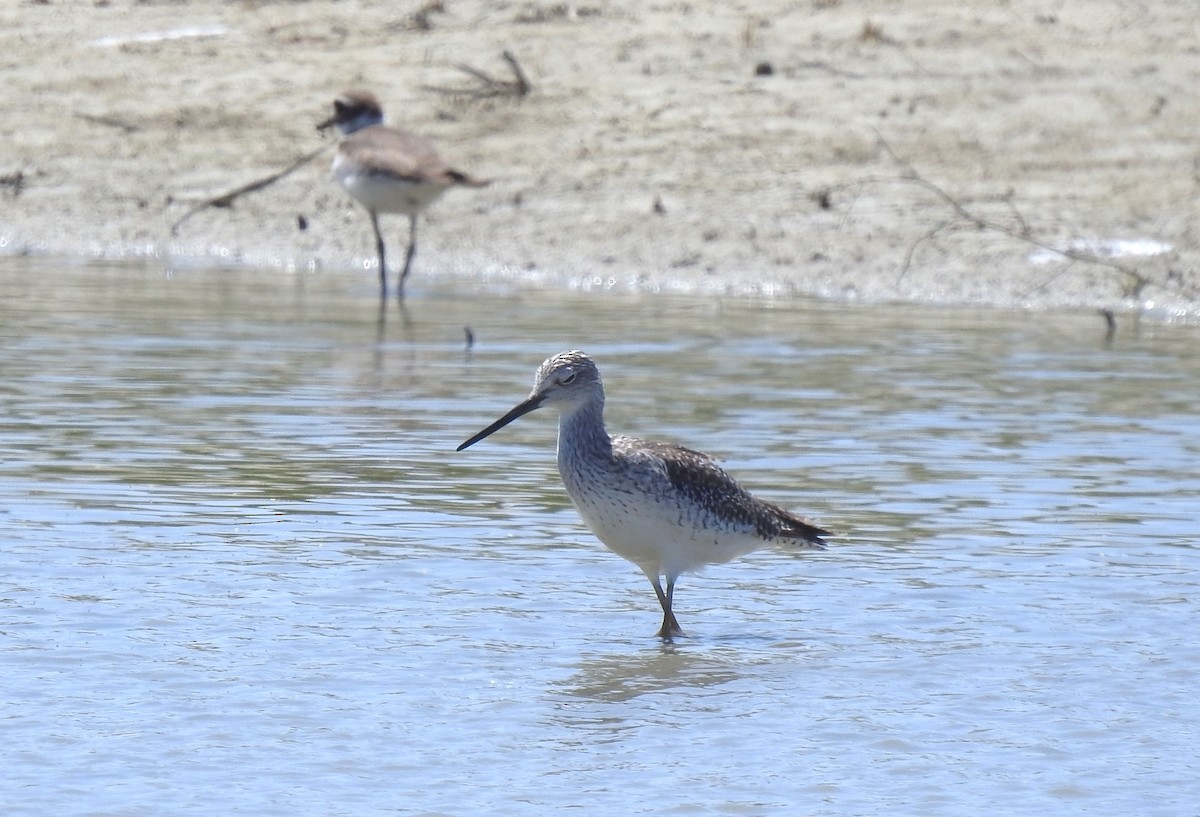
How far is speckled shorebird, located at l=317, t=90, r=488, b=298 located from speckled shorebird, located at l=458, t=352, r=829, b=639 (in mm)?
7681

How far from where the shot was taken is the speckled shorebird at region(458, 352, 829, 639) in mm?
7055

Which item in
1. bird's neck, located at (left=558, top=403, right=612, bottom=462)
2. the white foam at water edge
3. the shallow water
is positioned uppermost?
the white foam at water edge

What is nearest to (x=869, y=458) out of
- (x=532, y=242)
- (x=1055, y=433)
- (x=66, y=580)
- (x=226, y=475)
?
(x=1055, y=433)

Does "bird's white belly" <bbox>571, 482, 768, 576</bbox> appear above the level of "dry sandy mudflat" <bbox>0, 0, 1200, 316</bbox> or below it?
below

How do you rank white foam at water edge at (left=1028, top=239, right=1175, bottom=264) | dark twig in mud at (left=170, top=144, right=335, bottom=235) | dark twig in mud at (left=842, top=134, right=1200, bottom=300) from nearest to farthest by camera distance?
dark twig in mud at (left=842, top=134, right=1200, bottom=300) → white foam at water edge at (left=1028, top=239, right=1175, bottom=264) → dark twig in mud at (left=170, top=144, right=335, bottom=235)

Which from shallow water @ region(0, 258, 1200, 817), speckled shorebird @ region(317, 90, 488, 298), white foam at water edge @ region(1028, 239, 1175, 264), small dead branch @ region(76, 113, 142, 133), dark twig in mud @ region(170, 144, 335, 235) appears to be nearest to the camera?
shallow water @ region(0, 258, 1200, 817)

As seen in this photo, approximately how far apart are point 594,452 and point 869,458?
2.85 meters

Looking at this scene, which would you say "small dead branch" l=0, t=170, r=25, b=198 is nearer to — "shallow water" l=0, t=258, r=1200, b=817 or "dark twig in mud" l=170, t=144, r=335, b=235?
"dark twig in mud" l=170, t=144, r=335, b=235

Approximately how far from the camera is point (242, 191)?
16.6 m

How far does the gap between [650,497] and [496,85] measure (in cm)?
1112

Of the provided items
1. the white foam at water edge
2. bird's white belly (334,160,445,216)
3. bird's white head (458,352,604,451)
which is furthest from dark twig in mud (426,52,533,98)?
bird's white head (458,352,604,451)

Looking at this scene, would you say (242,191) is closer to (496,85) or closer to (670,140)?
(496,85)

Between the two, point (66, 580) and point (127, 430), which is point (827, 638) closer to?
point (66, 580)

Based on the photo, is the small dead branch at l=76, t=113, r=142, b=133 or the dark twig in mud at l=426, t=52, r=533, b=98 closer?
the dark twig in mud at l=426, t=52, r=533, b=98
